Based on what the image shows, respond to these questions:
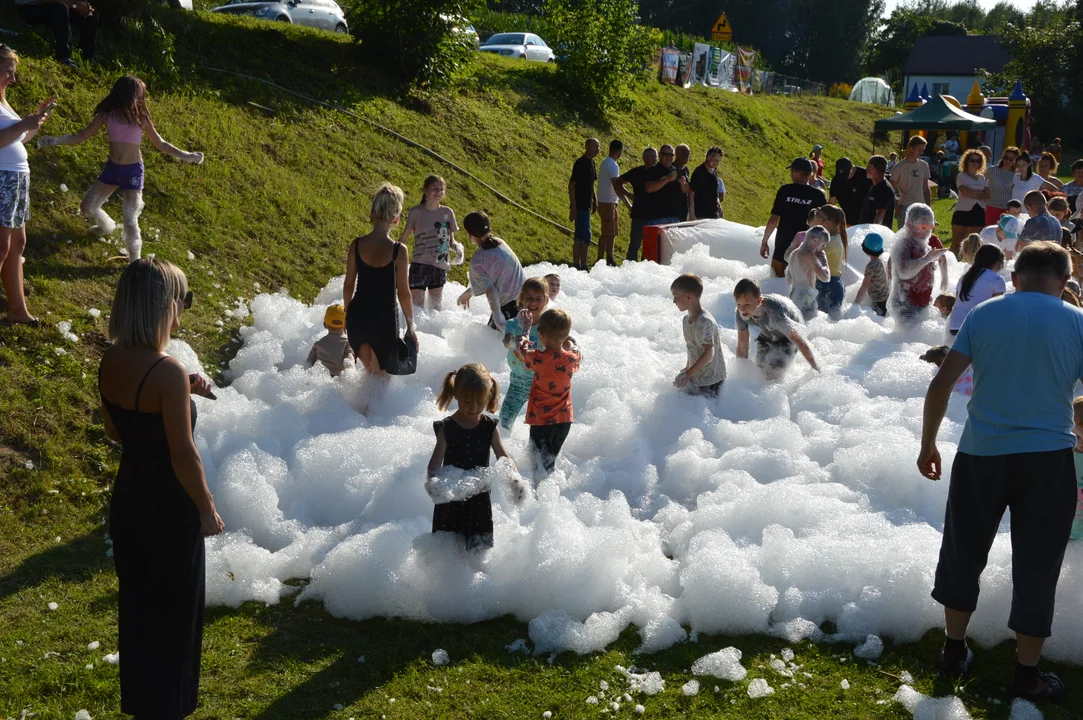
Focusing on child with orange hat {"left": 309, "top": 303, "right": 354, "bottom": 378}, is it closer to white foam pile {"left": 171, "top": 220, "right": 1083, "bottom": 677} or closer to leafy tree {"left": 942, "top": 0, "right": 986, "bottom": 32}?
white foam pile {"left": 171, "top": 220, "right": 1083, "bottom": 677}

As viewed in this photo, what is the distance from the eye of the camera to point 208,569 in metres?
5.33

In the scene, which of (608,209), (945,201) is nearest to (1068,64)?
(945,201)

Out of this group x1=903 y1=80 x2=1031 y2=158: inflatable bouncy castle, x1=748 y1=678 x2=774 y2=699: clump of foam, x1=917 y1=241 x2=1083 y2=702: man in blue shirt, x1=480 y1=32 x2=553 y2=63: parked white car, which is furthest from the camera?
x1=903 y1=80 x2=1031 y2=158: inflatable bouncy castle

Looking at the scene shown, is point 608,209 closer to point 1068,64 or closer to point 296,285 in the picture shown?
point 296,285

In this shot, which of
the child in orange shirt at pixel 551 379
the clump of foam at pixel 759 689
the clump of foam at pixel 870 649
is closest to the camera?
the clump of foam at pixel 759 689

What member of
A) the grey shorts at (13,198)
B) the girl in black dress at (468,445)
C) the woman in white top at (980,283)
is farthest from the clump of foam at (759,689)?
the grey shorts at (13,198)

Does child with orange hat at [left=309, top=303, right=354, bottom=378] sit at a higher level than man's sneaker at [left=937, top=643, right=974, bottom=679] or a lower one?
higher

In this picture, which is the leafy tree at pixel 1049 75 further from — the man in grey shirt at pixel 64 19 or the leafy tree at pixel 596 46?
the man in grey shirt at pixel 64 19

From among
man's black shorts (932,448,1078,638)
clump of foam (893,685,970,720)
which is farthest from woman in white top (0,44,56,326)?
A: clump of foam (893,685,970,720)

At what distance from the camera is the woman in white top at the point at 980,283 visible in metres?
7.05

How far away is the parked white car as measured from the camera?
3055 cm

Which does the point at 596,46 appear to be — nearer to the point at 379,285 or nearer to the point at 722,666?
the point at 379,285

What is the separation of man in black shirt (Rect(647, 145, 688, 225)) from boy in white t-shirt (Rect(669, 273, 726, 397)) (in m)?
5.78

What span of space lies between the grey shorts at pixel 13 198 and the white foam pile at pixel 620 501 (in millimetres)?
1474
